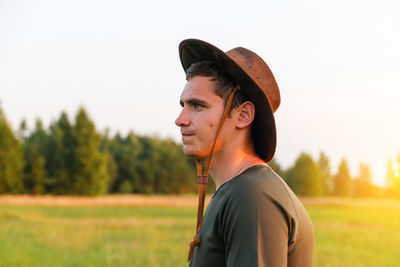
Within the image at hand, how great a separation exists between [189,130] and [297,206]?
20.8 inches

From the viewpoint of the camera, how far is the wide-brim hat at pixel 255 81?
187cm

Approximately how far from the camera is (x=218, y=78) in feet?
6.22

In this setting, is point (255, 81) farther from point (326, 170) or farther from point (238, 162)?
point (326, 170)

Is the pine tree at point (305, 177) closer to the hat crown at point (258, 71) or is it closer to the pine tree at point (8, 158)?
the pine tree at point (8, 158)

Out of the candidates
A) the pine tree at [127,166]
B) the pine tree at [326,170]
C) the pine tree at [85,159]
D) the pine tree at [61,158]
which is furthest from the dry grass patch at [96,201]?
the pine tree at [326,170]

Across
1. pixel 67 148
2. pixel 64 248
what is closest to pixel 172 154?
pixel 67 148

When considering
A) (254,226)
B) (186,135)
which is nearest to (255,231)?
(254,226)

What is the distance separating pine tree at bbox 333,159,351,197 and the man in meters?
93.4

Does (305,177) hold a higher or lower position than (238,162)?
lower

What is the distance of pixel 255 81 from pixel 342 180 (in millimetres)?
94205

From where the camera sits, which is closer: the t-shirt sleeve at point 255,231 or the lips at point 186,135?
the t-shirt sleeve at point 255,231

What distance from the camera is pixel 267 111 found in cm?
192

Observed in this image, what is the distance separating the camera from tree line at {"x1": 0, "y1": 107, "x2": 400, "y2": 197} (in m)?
50.8

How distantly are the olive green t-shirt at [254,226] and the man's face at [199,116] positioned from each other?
0.73ft
